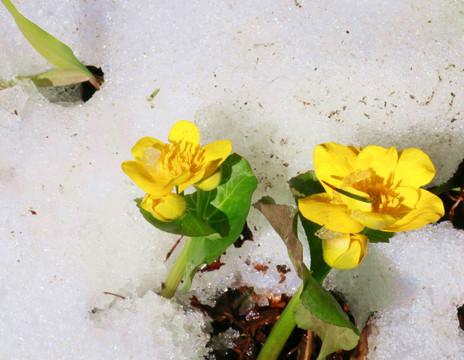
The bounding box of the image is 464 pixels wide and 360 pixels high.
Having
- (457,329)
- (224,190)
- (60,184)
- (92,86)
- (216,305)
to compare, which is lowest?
(457,329)

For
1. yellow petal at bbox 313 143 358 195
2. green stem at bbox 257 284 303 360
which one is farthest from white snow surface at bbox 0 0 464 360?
yellow petal at bbox 313 143 358 195

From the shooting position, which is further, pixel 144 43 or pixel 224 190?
pixel 144 43

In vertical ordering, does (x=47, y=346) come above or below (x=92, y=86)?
below

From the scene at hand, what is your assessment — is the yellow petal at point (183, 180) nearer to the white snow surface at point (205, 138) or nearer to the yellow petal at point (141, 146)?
the yellow petal at point (141, 146)

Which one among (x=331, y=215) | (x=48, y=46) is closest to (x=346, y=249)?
(x=331, y=215)

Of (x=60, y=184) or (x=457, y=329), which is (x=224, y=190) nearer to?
(x=60, y=184)

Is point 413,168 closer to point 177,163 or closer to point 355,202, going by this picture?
point 355,202

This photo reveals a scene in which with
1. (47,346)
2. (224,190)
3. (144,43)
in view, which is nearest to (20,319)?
(47,346)
